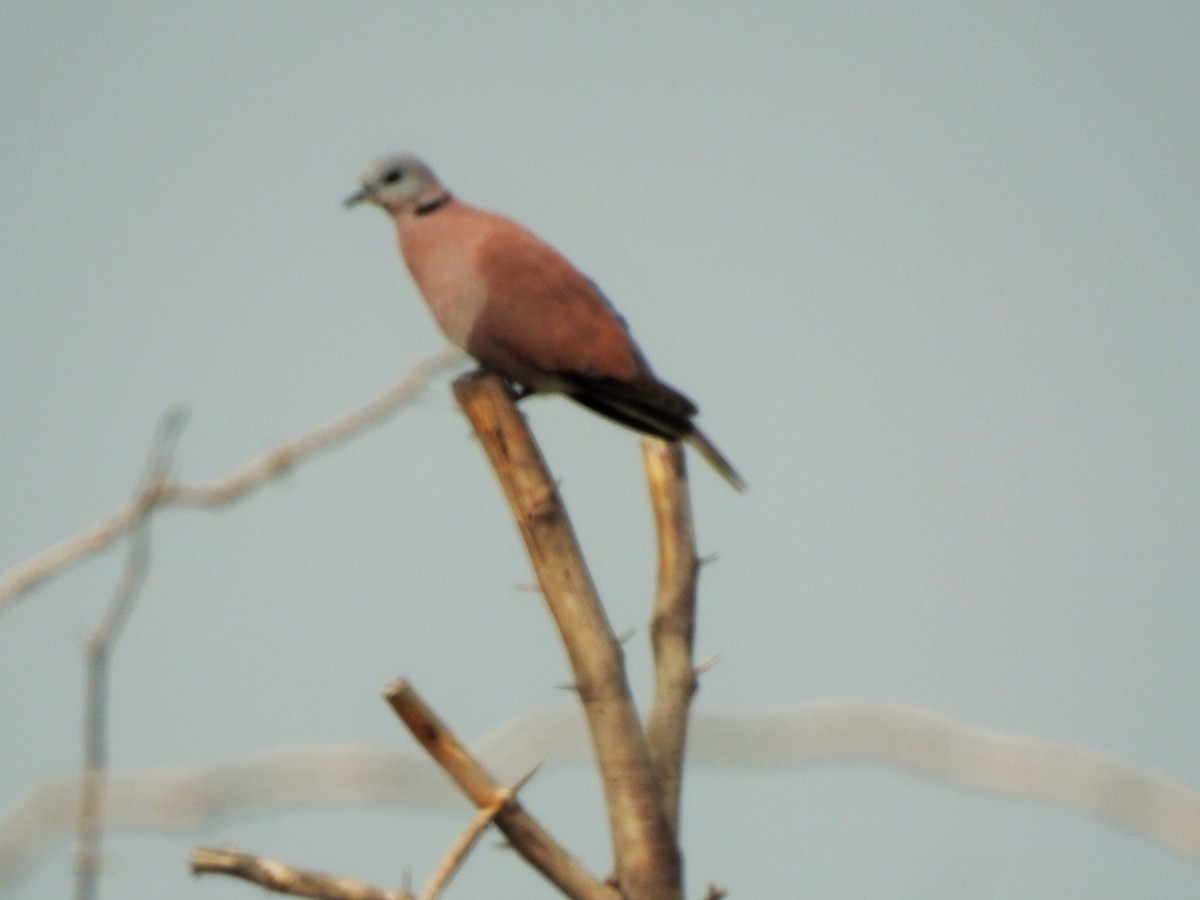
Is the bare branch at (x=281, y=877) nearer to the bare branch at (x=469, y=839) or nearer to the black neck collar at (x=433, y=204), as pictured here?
the bare branch at (x=469, y=839)

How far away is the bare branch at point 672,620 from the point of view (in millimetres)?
3611

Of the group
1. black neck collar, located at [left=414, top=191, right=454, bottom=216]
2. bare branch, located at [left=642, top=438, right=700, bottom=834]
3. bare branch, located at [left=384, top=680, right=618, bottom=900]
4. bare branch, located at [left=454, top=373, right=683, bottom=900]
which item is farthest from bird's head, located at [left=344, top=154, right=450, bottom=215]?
bare branch, located at [left=384, top=680, right=618, bottom=900]

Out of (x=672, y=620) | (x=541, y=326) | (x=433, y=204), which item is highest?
(x=433, y=204)

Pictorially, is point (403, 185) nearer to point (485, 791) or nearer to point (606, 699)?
point (606, 699)

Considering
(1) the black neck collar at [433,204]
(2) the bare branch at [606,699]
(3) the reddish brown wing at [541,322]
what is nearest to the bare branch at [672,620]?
(2) the bare branch at [606,699]

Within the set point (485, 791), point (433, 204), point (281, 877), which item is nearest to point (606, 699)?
point (485, 791)

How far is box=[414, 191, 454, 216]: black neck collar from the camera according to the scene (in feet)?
13.6

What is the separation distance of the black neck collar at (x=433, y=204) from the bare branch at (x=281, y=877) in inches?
69.9

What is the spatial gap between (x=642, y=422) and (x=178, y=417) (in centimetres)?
171

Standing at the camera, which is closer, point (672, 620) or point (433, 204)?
point (672, 620)

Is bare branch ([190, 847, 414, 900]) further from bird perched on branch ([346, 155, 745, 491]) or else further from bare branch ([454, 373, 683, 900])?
bird perched on branch ([346, 155, 745, 491])

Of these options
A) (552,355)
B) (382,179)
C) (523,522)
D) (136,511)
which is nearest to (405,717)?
(523,522)

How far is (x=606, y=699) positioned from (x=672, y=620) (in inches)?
17.6

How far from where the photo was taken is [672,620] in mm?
3775
